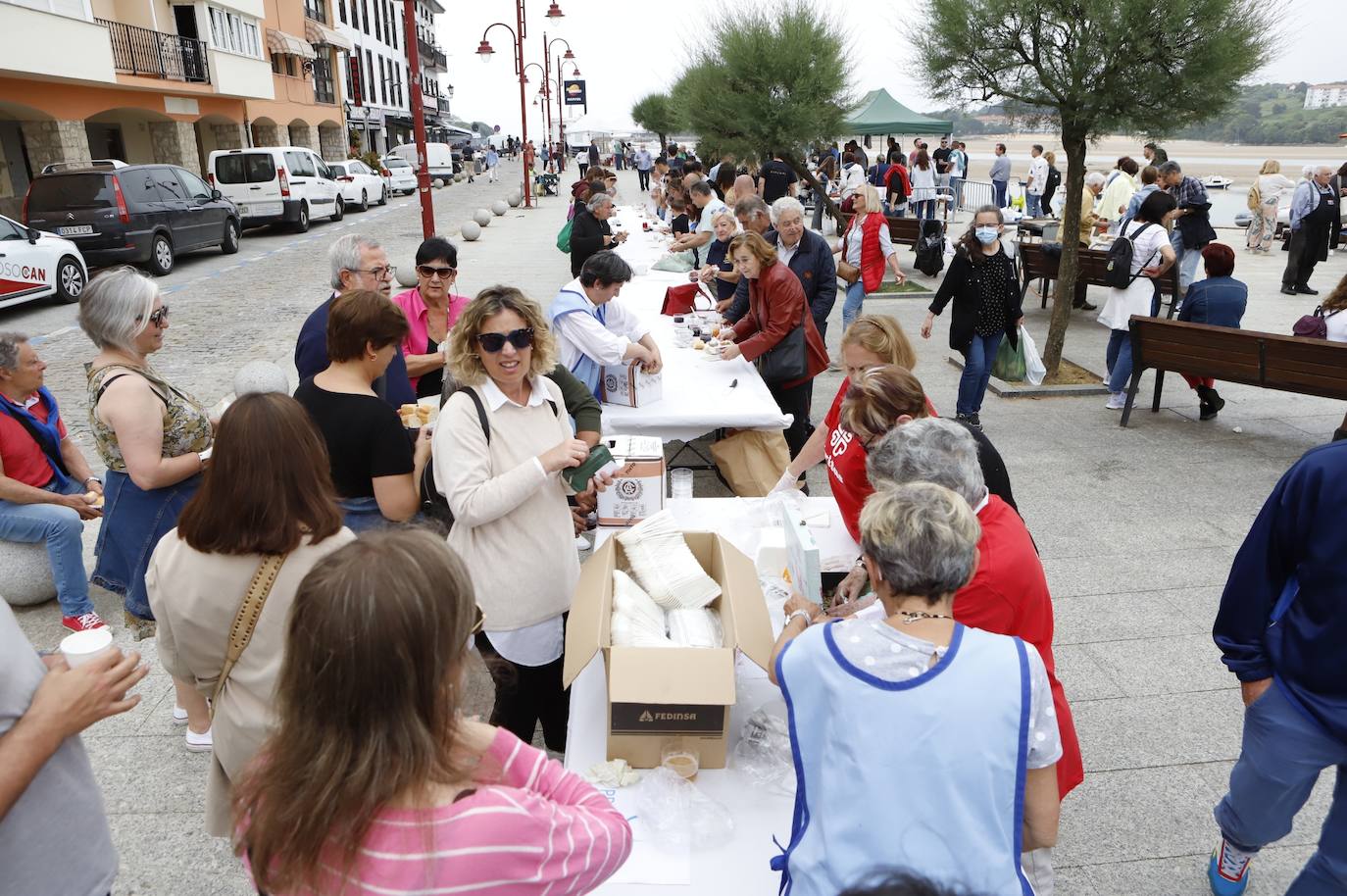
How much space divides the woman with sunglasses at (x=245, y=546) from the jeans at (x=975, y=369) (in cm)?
569

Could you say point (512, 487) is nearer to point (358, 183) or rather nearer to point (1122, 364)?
point (1122, 364)

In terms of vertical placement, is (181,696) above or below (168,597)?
below

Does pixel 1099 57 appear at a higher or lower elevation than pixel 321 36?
lower

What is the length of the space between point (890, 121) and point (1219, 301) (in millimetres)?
15099

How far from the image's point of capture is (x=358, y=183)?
25750mm

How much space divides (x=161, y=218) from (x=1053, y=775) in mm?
16773

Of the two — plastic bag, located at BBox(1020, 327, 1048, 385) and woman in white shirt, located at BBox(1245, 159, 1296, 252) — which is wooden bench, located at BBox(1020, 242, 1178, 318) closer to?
plastic bag, located at BBox(1020, 327, 1048, 385)

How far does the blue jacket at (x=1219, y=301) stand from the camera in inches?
277

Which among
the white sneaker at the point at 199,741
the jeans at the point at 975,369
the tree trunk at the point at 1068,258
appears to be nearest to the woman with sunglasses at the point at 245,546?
the white sneaker at the point at 199,741

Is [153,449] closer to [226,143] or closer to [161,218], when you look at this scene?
[161,218]

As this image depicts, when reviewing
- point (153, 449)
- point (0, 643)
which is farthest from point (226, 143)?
point (0, 643)

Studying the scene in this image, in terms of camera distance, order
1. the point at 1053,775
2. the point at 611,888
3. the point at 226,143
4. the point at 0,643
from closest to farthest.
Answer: the point at 0,643
the point at 1053,775
the point at 611,888
the point at 226,143

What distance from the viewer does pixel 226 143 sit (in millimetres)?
31297

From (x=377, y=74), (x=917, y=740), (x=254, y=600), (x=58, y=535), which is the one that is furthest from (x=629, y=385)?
(x=377, y=74)
